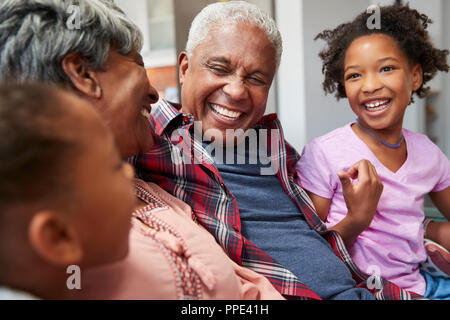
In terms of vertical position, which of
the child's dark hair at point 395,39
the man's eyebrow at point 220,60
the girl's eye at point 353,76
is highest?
the child's dark hair at point 395,39

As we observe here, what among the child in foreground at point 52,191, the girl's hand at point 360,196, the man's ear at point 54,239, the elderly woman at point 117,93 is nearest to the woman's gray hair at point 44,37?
the elderly woman at point 117,93

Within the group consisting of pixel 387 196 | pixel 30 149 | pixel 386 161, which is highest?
pixel 30 149

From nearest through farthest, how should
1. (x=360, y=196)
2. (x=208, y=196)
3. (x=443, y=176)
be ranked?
(x=208, y=196), (x=360, y=196), (x=443, y=176)

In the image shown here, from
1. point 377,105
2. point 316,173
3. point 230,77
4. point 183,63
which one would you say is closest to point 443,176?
point 377,105

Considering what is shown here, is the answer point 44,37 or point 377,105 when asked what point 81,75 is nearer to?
point 44,37

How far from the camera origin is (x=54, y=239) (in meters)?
0.47

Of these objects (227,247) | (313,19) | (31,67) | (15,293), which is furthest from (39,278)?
(313,19)

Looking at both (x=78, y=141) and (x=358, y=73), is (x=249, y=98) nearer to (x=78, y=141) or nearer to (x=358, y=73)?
(x=358, y=73)

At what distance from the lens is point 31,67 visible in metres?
0.68

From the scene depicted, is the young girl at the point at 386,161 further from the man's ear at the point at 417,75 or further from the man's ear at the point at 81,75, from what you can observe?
the man's ear at the point at 81,75

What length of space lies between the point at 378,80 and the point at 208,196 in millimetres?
725

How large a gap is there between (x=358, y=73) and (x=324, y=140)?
10.4 inches

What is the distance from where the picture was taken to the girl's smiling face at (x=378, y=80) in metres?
1.27

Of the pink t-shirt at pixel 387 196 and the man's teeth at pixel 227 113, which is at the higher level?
the man's teeth at pixel 227 113
